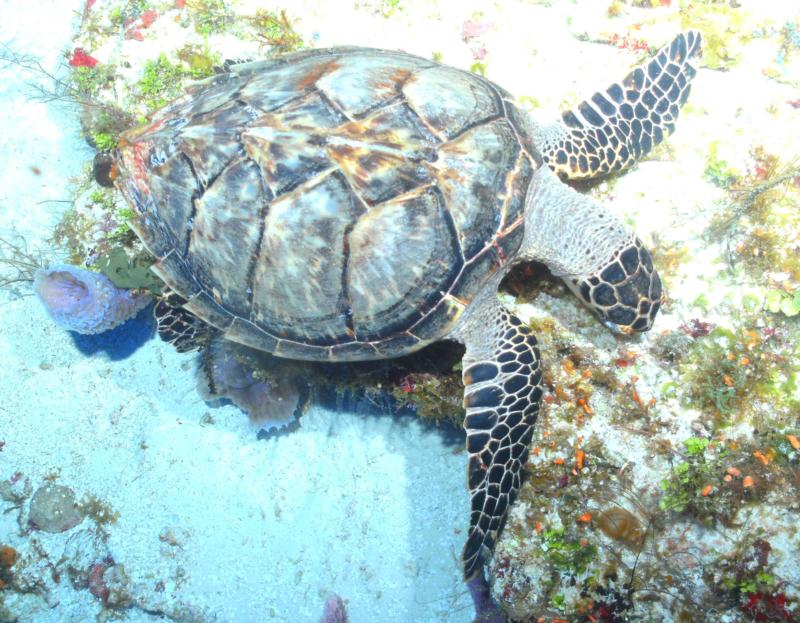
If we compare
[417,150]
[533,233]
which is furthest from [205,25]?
[533,233]

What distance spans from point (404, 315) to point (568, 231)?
1166 mm

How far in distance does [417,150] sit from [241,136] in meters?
1.00

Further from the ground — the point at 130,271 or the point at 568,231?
the point at 568,231

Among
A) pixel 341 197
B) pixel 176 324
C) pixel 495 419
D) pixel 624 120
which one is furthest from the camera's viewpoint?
pixel 176 324

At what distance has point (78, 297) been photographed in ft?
12.8

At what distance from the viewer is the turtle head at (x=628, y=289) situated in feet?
9.77

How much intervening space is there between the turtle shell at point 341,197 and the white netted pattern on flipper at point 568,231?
154 millimetres

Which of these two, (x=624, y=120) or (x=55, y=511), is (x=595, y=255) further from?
(x=55, y=511)

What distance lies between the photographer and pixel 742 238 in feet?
10.6

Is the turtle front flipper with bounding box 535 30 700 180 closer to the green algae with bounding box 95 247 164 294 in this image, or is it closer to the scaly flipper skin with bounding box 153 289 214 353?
the scaly flipper skin with bounding box 153 289 214 353

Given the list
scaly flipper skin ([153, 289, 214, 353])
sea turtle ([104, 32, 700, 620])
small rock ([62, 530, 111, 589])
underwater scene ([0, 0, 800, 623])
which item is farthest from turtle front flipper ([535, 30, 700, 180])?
small rock ([62, 530, 111, 589])

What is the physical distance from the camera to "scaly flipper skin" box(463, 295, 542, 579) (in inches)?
112

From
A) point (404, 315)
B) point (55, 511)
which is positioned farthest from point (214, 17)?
point (55, 511)

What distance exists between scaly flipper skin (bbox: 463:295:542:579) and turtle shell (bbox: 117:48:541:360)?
1.10ft
